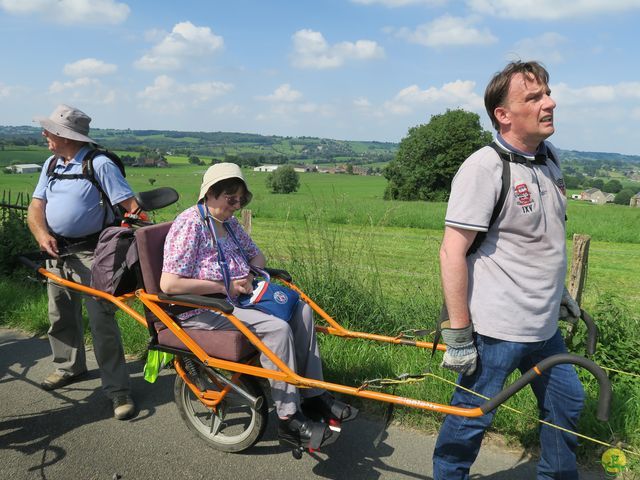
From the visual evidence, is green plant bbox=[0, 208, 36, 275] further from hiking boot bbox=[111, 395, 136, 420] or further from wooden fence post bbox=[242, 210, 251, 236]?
→ hiking boot bbox=[111, 395, 136, 420]

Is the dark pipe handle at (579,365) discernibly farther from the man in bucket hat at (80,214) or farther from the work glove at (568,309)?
the man in bucket hat at (80,214)

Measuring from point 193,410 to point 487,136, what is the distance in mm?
57565

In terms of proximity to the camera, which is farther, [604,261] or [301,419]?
[604,261]

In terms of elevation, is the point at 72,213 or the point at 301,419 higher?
the point at 72,213

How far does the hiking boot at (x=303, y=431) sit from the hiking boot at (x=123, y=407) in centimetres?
141

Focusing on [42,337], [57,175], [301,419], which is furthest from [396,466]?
[42,337]

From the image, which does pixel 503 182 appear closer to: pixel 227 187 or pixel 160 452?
pixel 227 187

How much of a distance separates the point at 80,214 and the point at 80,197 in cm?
13

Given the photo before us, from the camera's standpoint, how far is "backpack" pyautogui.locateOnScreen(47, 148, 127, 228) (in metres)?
4.03

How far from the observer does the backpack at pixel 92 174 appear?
13.2 ft

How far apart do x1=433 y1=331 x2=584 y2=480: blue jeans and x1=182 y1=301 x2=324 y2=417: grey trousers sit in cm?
92

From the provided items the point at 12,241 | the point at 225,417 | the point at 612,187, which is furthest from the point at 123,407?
the point at 612,187

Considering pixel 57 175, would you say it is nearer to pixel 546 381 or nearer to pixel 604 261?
pixel 546 381

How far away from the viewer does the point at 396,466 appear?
10.7 ft
